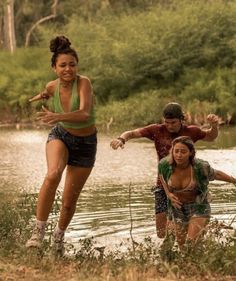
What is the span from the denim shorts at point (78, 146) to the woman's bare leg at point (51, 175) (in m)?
0.06

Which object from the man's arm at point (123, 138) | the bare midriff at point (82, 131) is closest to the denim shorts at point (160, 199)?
the man's arm at point (123, 138)

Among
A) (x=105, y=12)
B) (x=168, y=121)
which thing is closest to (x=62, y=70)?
(x=168, y=121)

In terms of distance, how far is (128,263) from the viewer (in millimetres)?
6633

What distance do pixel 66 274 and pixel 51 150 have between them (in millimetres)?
1432

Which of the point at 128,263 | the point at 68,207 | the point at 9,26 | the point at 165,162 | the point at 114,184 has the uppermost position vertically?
the point at 165,162

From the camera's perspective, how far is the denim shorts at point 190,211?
788 centimetres

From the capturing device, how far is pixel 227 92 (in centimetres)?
3456

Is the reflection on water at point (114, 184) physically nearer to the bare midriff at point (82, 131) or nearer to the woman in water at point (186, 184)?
the woman in water at point (186, 184)

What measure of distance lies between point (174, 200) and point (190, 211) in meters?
0.21

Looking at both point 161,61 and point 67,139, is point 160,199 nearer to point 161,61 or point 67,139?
point 67,139

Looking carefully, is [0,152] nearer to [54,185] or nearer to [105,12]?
[54,185]

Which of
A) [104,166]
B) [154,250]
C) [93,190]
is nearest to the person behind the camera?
[154,250]

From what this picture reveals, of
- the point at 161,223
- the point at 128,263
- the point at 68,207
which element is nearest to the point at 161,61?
the point at 161,223

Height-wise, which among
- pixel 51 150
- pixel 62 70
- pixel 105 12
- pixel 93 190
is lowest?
pixel 105 12
